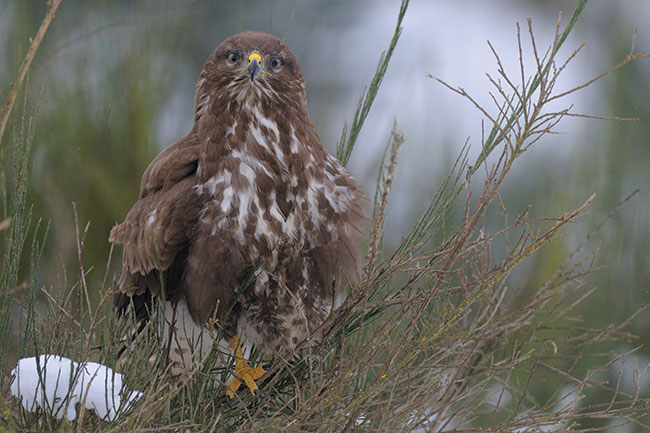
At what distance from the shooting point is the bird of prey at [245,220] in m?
1.58

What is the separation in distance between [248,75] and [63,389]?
81cm

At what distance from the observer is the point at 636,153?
109 inches

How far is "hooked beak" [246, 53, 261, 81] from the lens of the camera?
165cm

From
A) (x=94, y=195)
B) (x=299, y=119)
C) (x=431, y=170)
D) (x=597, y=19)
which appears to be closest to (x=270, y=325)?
(x=299, y=119)

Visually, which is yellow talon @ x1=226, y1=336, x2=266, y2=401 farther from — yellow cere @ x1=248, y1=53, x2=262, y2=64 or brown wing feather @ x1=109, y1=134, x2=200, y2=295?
yellow cere @ x1=248, y1=53, x2=262, y2=64

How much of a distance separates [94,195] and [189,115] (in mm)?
346

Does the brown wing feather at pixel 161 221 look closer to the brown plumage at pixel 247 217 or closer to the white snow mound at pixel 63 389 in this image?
the brown plumage at pixel 247 217

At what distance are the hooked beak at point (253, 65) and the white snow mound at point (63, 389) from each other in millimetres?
744

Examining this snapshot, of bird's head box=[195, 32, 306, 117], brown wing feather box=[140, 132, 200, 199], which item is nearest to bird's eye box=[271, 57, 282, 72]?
bird's head box=[195, 32, 306, 117]

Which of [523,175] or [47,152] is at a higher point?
[47,152]

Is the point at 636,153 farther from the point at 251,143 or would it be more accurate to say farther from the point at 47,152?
the point at 47,152

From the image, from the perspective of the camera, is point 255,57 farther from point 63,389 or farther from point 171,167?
point 63,389

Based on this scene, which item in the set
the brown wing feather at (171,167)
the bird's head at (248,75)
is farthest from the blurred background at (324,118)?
the brown wing feather at (171,167)

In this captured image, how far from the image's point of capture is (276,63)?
5.77 feet
